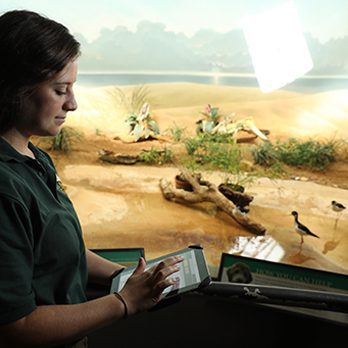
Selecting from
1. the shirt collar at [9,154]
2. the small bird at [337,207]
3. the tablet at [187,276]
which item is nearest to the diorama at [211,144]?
the small bird at [337,207]

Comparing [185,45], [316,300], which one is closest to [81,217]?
[185,45]

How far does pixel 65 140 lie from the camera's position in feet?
6.78

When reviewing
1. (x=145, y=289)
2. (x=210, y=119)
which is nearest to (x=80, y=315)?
(x=145, y=289)

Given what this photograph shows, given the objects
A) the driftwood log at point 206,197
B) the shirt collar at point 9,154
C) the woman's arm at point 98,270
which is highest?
the shirt collar at point 9,154

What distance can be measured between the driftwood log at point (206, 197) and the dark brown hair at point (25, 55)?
1212mm

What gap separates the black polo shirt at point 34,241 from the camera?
0.70m

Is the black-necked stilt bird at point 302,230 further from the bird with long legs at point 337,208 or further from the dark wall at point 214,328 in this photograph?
the dark wall at point 214,328

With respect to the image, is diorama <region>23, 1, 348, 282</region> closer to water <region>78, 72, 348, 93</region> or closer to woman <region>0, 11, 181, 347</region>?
water <region>78, 72, 348, 93</region>

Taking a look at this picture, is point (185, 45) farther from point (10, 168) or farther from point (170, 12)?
point (10, 168)

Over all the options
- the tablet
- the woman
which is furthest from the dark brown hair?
the tablet

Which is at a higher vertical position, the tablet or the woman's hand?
the woman's hand

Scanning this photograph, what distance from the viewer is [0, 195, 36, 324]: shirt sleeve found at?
0.69 metres

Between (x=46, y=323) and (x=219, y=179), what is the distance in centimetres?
130

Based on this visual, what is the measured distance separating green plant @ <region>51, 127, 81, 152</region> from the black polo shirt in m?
1.16
